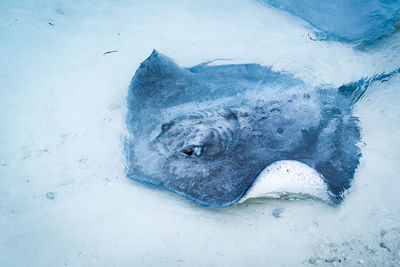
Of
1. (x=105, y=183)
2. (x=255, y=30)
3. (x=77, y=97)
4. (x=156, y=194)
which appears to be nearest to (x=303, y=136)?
(x=156, y=194)

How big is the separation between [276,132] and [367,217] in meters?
1.56

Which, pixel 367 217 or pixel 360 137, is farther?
pixel 360 137

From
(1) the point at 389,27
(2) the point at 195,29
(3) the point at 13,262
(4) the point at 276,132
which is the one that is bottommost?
(3) the point at 13,262

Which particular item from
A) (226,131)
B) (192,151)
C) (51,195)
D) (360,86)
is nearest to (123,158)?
(51,195)

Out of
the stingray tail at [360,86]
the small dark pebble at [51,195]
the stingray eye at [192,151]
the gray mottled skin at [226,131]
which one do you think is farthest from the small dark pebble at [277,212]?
the small dark pebble at [51,195]

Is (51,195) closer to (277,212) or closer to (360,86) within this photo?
(277,212)

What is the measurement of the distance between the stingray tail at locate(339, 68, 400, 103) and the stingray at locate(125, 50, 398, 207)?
0.02 metres

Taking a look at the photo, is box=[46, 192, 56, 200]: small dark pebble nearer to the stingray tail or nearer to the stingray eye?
the stingray eye

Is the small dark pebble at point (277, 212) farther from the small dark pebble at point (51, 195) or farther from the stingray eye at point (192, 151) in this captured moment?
the small dark pebble at point (51, 195)

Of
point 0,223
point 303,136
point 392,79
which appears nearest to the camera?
point 0,223

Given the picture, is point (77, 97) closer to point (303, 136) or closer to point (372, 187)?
point (303, 136)

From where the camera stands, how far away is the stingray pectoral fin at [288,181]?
8.76 ft

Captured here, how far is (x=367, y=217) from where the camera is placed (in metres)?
3.18

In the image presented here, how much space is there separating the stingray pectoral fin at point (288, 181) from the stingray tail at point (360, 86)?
178 centimetres
